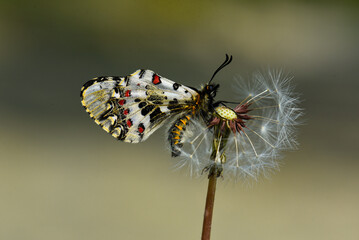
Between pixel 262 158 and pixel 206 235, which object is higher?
pixel 262 158

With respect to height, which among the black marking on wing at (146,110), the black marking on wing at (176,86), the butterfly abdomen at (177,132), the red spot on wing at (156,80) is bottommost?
the butterfly abdomen at (177,132)

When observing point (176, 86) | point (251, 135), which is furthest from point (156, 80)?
point (251, 135)

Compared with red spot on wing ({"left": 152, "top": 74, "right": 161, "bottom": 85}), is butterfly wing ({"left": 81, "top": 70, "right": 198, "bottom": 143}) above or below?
below

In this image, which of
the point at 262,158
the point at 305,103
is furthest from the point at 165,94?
the point at 305,103

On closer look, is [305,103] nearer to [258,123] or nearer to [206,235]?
[258,123]

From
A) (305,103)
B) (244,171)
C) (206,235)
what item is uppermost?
(305,103)

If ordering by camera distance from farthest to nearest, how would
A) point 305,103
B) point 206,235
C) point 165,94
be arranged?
point 305,103, point 165,94, point 206,235

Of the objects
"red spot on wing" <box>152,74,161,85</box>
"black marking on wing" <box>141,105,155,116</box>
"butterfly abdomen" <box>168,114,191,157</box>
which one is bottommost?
"butterfly abdomen" <box>168,114,191,157</box>

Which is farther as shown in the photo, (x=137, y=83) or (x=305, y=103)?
(x=305, y=103)

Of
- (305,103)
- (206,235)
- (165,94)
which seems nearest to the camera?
(206,235)
